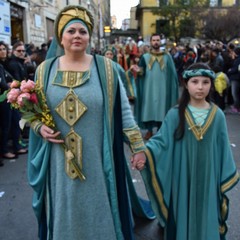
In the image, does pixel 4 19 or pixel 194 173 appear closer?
pixel 194 173

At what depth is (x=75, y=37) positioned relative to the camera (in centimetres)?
227

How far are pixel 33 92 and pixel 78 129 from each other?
37cm

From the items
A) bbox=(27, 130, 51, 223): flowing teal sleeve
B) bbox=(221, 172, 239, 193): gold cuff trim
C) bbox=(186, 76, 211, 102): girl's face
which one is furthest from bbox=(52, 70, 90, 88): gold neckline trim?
bbox=(221, 172, 239, 193): gold cuff trim

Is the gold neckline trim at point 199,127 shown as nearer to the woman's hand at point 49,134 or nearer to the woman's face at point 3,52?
the woman's hand at point 49,134

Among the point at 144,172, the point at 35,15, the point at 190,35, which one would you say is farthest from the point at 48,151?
the point at 190,35

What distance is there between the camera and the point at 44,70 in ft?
7.92

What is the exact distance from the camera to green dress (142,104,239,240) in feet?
8.67

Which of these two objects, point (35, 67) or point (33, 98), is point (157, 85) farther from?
point (33, 98)

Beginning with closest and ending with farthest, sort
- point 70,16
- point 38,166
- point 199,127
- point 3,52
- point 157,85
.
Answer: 1. point 70,16
2. point 38,166
3. point 199,127
4. point 3,52
5. point 157,85

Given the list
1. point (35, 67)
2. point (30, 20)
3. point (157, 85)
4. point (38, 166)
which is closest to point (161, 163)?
point (38, 166)

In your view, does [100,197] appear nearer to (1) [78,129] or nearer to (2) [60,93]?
(1) [78,129]

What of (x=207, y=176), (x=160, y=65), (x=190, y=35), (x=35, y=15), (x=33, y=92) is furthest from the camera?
(x=190, y=35)

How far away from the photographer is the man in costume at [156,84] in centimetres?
625

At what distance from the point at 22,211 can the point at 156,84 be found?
3.41m
